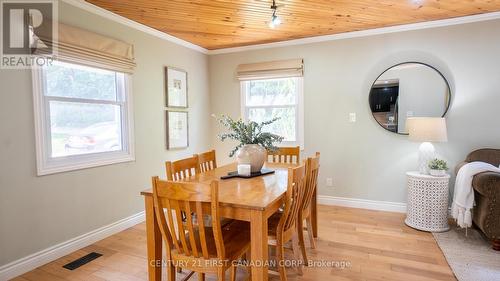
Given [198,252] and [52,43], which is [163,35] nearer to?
[52,43]

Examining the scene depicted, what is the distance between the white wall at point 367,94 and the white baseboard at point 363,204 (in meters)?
0.06

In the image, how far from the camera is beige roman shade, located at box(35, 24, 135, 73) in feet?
7.73

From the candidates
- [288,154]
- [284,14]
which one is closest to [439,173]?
[288,154]

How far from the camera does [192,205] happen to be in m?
1.49

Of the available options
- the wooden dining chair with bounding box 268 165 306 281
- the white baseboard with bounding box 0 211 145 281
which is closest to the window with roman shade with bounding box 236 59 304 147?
the wooden dining chair with bounding box 268 165 306 281

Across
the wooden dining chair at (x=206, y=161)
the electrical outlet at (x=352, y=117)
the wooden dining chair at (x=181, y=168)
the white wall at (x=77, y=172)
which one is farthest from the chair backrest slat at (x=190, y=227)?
the electrical outlet at (x=352, y=117)

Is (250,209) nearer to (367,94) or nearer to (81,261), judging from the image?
(81,261)

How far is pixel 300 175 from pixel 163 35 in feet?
8.94

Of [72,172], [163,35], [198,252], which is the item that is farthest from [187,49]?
[198,252]

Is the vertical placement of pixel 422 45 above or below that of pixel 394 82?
above

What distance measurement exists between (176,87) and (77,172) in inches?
65.9

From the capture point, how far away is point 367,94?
3525 mm

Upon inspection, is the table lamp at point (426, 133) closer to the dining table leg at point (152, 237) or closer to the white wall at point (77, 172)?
the dining table leg at point (152, 237)

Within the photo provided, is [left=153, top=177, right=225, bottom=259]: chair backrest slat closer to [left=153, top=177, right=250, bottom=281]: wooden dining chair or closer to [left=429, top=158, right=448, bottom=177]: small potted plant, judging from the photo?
[left=153, top=177, right=250, bottom=281]: wooden dining chair
